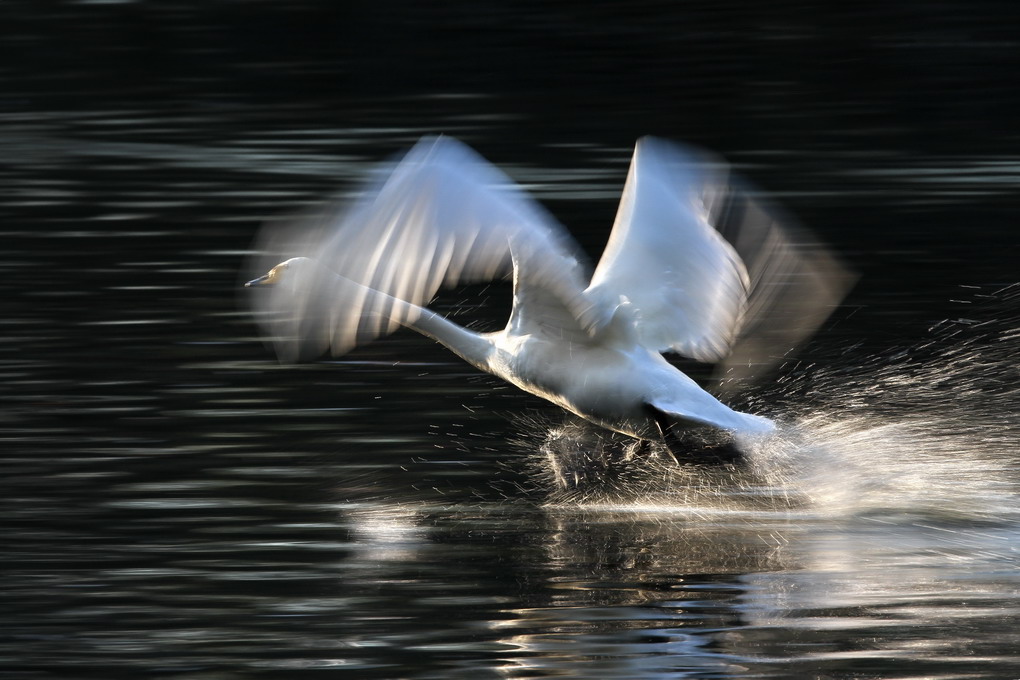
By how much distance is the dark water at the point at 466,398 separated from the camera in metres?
5.29

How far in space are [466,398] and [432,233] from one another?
8.97ft

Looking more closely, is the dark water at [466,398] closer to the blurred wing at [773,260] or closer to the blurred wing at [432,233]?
the blurred wing at [773,260]

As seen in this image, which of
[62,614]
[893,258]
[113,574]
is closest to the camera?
[62,614]

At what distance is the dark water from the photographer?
5.29 metres

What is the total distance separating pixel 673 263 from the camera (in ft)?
22.3

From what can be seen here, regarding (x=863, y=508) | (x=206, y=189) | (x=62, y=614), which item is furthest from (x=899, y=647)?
(x=206, y=189)

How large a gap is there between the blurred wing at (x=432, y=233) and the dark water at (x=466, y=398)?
115cm

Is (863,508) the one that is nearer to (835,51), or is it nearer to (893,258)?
(893,258)

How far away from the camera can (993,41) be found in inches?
465

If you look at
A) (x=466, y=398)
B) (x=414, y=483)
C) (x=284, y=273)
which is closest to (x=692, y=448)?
(x=414, y=483)

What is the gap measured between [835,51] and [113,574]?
7933 mm

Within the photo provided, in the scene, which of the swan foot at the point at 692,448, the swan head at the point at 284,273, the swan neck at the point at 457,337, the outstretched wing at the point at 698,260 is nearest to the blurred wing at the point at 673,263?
the outstretched wing at the point at 698,260

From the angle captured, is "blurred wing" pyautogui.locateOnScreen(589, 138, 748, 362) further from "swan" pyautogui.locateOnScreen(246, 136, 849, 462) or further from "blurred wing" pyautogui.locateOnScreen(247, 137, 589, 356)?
"blurred wing" pyautogui.locateOnScreen(247, 137, 589, 356)

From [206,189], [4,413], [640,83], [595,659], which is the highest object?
[640,83]
